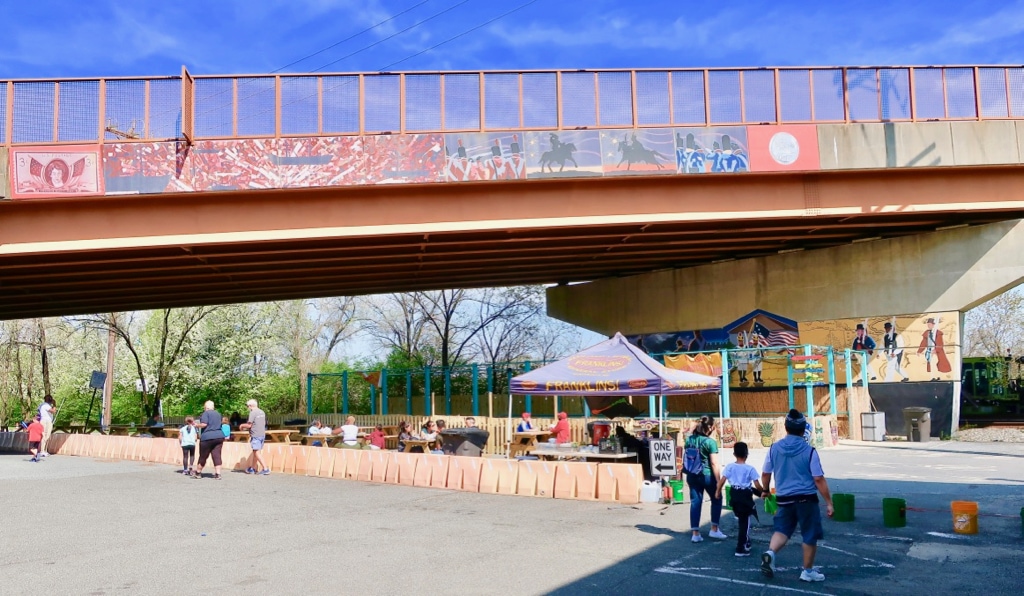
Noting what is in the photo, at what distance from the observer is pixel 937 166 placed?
23.0 metres

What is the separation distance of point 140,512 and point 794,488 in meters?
10.0

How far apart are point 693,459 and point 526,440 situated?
1177 centimetres

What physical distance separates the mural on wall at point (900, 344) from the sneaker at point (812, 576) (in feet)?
70.4

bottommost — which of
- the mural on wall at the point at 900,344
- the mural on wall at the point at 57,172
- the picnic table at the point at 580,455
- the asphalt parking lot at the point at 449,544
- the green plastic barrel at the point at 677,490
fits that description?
the asphalt parking lot at the point at 449,544

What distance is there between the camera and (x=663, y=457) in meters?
13.7

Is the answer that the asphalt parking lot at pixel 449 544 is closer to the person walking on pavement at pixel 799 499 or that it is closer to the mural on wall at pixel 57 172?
the person walking on pavement at pixel 799 499

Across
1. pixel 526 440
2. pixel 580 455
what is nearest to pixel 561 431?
pixel 526 440

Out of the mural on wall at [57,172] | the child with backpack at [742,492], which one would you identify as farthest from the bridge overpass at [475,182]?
the child with backpack at [742,492]

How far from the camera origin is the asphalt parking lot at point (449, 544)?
8.16 metres

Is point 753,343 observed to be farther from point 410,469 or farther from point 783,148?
point 410,469

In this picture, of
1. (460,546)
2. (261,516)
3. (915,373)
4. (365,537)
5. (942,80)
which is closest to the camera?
(460,546)

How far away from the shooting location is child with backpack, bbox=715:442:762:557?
922 centimetres

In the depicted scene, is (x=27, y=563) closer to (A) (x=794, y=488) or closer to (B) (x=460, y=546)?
(B) (x=460, y=546)

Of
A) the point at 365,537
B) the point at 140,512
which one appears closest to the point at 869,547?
the point at 365,537
